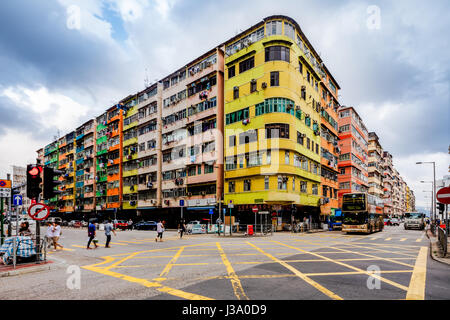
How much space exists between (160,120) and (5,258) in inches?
1621

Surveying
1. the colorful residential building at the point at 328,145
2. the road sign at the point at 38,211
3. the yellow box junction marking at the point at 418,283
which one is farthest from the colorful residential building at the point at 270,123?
the road sign at the point at 38,211

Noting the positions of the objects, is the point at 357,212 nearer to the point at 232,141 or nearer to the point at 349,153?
the point at 232,141

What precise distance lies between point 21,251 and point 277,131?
1078 inches

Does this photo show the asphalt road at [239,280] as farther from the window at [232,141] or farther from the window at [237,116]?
the window at [237,116]

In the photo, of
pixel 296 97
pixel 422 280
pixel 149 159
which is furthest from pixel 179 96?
pixel 422 280

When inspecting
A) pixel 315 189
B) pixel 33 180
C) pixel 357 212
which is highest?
pixel 33 180

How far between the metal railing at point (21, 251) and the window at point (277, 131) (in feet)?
86.9

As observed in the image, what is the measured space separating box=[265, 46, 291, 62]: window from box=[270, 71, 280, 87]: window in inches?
63.4

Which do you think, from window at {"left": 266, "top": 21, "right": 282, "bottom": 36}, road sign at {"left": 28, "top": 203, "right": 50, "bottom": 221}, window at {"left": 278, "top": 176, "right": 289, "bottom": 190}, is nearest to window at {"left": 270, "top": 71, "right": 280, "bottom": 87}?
window at {"left": 266, "top": 21, "right": 282, "bottom": 36}

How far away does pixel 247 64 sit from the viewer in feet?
127

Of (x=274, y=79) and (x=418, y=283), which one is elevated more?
(x=274, y=79)

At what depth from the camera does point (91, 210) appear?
222ft

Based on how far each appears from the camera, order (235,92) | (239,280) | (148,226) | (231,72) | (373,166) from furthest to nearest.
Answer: (373,166)
(148,226)
(231,72)
(235,92)
(239,280)

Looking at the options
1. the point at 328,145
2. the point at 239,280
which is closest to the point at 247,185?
the point at 328,145
